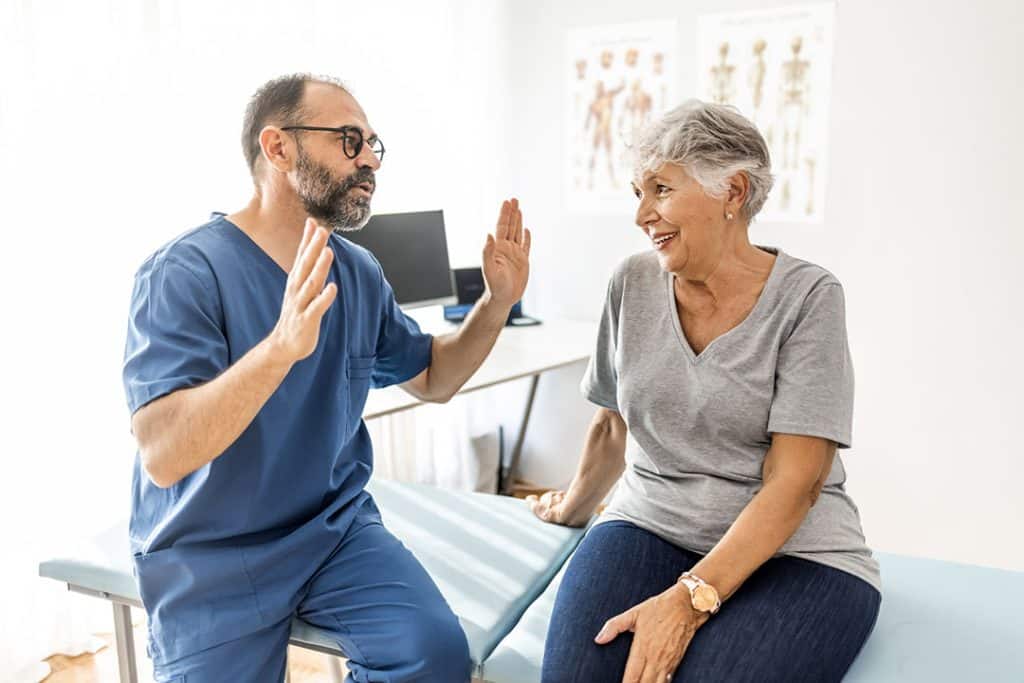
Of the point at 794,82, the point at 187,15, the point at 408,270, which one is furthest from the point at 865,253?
the point at 187,15

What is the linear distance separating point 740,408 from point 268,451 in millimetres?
706

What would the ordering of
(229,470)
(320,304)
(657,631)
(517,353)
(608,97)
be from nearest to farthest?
(320,304) < (657,631) < (229,470) < (517,353) < (608,97)

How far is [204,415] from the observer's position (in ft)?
3.73

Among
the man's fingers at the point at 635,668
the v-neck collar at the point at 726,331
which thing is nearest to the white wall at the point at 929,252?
the v-neck collar at the point at 726,331

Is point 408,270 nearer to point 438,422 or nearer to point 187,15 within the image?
point 438,422

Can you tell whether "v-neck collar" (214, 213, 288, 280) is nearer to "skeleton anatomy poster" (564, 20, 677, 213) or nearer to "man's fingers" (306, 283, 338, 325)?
"man's fingers" (306, 283, 338, 325)

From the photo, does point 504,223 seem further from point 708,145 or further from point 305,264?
point 305,264

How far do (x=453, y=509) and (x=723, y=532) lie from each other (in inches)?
23.4

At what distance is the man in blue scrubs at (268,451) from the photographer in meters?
1.23

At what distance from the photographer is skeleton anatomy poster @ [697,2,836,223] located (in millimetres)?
2686

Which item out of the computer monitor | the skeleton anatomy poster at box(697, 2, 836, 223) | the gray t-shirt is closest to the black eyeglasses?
the gray t-shirt

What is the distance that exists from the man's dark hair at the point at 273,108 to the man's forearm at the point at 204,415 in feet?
1.44

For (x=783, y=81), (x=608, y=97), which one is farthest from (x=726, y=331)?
(x=608, y=97)

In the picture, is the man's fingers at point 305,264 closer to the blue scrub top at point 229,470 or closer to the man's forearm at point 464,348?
the blue scrub top at point 229,470
